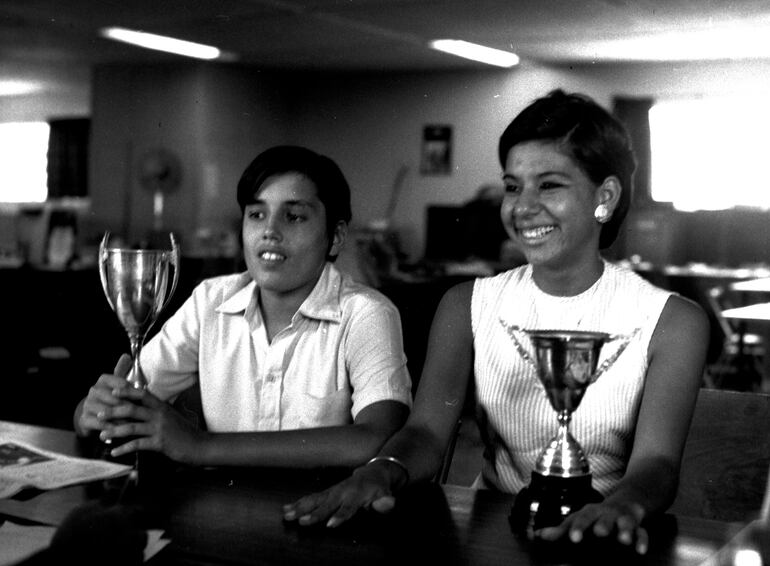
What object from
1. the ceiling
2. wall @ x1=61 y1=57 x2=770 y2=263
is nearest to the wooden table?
the ceiling

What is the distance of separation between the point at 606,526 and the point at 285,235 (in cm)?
89

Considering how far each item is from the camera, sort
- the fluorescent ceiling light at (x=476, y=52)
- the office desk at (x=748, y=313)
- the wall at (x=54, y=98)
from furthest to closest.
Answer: the wall at (x=54, y=98)
the fluorescent ceiling light at (x=476, y=52)
the office desk at (x=748, y=313)

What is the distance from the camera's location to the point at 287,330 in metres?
1.76

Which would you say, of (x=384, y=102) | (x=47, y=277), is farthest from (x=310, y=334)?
(x=384, y=102)

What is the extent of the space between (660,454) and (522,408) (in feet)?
0.98

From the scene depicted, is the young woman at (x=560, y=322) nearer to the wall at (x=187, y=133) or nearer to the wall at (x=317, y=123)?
the wall at (x=317, y=123)

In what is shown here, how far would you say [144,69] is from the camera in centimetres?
938

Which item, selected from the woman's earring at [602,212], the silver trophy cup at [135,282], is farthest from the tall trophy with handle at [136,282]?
the woman's earring at [602,212]

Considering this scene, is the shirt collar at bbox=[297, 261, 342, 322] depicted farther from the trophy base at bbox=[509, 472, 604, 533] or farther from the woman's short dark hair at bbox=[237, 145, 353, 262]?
the trophy base at bbox=[509, 472, 604, 533]

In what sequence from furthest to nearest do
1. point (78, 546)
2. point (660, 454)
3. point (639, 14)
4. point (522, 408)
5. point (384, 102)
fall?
point (384, 102) → point (639, 14) → point (522, 408) → point (660, 454) → point (78, 546)

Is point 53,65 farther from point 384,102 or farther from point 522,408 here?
point 522,408

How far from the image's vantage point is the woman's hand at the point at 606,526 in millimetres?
1016

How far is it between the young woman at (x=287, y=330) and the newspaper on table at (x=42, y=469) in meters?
0.17

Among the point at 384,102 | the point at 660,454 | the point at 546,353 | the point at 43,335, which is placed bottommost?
the point at 43,335
